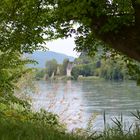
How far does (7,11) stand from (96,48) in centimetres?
193

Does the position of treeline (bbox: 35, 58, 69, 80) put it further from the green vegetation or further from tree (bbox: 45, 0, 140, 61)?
tree (bbox: 45, 0, 140, 61)

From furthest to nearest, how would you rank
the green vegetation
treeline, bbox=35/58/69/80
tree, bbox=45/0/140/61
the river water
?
1. treeline, bbox=35/58/69/80
2. the river water
3. the green vegetation
4. tree, bbox=45/0/140/61

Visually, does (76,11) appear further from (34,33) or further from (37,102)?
(37,102)

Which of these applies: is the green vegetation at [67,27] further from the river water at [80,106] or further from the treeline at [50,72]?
the treeline at [50,72]

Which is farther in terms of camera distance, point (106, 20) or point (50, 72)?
point (50, 72)

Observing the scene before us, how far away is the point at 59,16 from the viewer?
636cm

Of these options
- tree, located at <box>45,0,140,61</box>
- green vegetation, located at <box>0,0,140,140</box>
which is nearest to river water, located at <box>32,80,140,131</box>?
green vegetation, located at <box>0,0,140,140</box>

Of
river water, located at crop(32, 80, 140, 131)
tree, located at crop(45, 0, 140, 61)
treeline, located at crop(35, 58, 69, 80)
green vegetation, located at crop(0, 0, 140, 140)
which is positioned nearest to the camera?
tree, located at crop(45, 0, 140, 61)

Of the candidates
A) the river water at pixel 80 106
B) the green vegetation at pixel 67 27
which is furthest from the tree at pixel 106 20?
the river water at pixel 80 106

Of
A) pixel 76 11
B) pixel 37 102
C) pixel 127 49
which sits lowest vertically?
pixel 37 102

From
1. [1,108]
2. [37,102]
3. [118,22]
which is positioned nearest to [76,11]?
[118,22]

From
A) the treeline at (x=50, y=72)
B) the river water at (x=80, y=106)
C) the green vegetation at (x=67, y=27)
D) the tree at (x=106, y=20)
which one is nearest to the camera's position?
the tree at (x=106, y=20)

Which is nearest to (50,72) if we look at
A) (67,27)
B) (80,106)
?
(80,106)

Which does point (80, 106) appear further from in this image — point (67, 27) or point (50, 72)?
point (67, 27)
